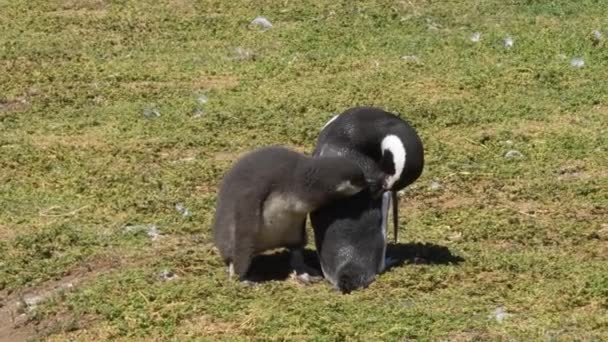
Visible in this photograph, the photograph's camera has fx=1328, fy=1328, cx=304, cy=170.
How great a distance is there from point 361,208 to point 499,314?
130 centimetres

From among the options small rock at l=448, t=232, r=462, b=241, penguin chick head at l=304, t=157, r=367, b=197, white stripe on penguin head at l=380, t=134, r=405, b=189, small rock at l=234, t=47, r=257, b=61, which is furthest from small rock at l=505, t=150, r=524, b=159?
small rock at l=234, t=47, r=257, b=61

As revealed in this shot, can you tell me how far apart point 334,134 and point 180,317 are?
1.62 meters

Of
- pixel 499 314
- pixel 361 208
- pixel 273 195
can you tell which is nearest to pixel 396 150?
pixel 361 208

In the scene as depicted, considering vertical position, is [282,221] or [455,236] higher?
[282,221]

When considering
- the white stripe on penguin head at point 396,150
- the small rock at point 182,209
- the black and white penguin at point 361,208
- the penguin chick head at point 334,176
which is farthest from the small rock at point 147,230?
the white stripe on penguin head at point 396,150

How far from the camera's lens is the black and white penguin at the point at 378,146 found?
803 centimetres

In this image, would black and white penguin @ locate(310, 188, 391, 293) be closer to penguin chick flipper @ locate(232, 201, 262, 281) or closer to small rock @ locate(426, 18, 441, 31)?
penguin chick flipper @ locate(232, 201, 262, 281)

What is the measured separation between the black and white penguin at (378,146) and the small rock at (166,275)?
4.04ft

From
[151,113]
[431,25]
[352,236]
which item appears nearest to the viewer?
[352,236]

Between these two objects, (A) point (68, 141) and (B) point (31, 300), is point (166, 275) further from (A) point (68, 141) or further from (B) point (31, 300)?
(A) point (68, 141)

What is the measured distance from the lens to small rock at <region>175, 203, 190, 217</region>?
33.4ft

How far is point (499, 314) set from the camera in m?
7.45

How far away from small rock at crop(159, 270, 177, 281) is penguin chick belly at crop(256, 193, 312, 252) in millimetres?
630

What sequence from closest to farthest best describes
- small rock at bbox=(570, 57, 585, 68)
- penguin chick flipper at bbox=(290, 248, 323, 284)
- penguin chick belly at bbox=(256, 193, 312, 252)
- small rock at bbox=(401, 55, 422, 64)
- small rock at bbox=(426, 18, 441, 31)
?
1. penguin chick belly at bbox=(256, 193, 312, 252)
2. penguin chick flipper at bbox=(290, 248, 323, 284)
3. small rock at bbox=(570, 57, 585, 68)
4. small rock at bbox=(401, 55, 422, 64)
5. small rock at bbox=(426, 18, 441, 31)
